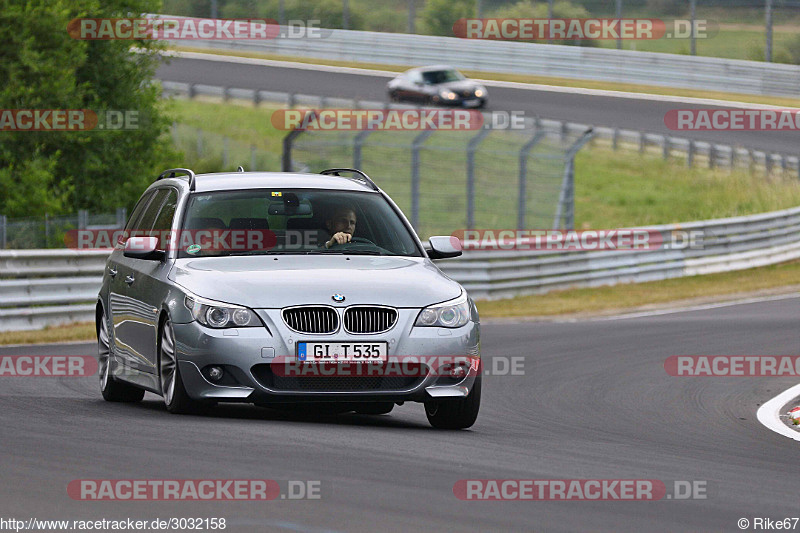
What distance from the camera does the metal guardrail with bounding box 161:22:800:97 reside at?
4841 centimetres

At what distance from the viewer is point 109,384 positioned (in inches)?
431

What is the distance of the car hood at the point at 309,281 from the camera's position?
29.1 ft

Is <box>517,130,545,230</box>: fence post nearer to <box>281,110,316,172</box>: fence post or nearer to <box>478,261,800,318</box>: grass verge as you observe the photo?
<box>478,261,800,318</box>: grass verge

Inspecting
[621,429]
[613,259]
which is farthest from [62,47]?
[621,429]

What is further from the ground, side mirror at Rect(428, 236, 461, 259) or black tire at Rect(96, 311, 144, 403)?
side mirror at Rect(428, 236, 461, 259)

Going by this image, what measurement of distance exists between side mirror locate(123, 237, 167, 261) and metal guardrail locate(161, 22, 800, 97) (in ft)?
132

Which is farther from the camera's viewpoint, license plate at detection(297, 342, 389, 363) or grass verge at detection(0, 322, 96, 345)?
grass verge at detection(0, 322, 96, 345)

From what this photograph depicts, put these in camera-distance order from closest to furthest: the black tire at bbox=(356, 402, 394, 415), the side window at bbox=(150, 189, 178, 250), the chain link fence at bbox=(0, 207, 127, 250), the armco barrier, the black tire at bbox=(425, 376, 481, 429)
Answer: the black tire at bbox=(425, 376, 481, 429) → the black tire at bbox=(356, 402, 394, 415) → the side window at bbox=(150, 189, 178, 250) → the armco barrier → the chain link fence at bbox=(0, 207, 127, 250)

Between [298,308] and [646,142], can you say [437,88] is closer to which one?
[646,142]

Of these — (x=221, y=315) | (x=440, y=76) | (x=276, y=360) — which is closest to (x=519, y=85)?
(x=440, y=76)

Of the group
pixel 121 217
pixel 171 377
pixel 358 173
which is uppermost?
pixel 358 173

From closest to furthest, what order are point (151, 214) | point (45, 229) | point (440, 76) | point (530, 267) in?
1. point (151, 214)
2. point (45, 229)
3. point (530, 267)
4. point (440, 76)

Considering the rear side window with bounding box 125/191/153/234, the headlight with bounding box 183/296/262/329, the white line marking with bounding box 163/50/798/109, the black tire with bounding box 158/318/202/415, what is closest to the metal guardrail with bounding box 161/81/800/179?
the white line marking with bounding box 163/50/798/109

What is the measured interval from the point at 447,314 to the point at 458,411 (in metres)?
0.68
